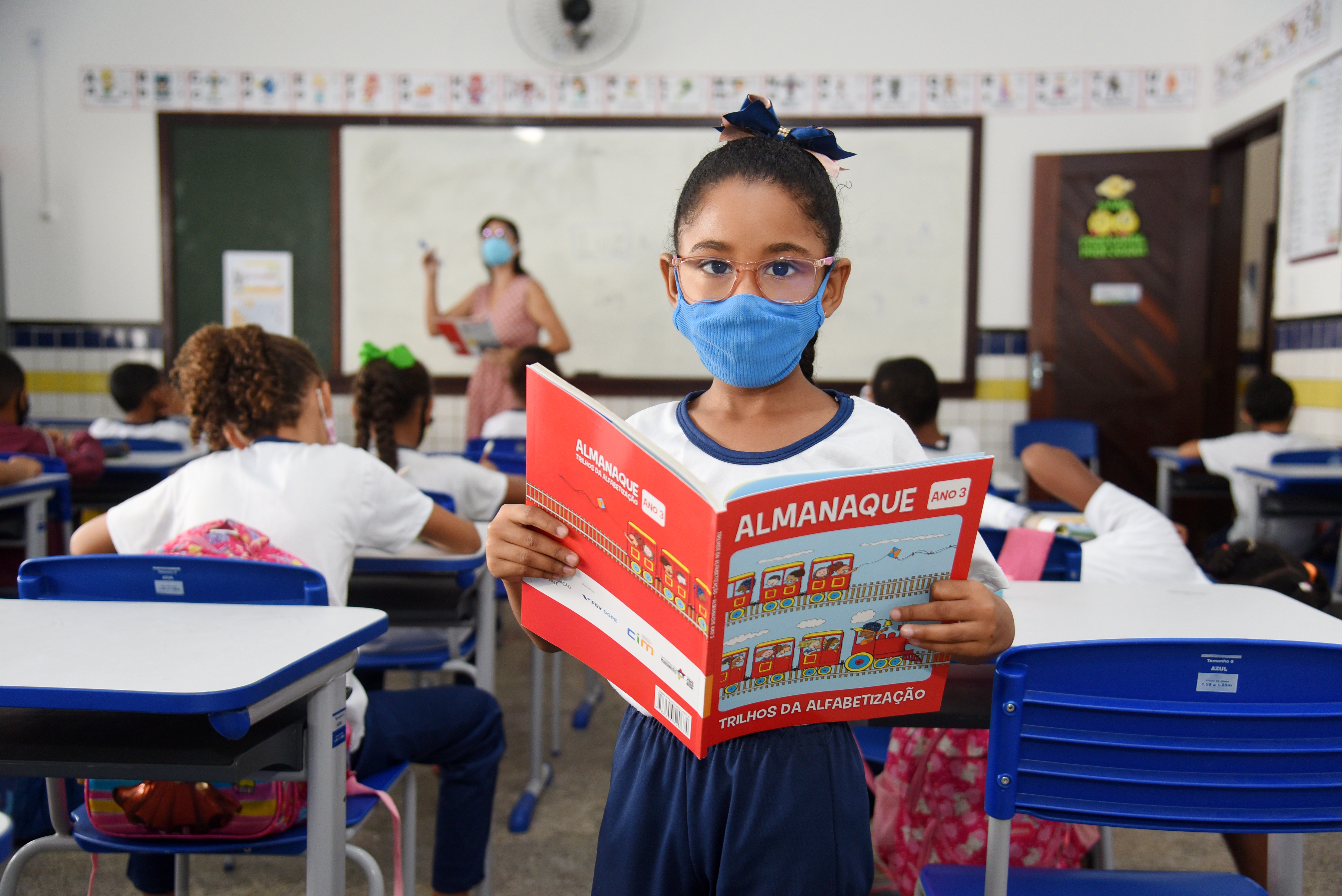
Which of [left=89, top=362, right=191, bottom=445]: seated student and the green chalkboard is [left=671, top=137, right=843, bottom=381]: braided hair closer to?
[left=89, top=362, right=191, bottom=445]: seated student

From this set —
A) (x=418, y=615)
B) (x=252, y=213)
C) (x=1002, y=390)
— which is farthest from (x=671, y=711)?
(x=252, y=213)

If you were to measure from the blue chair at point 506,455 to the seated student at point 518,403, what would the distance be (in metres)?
0.05

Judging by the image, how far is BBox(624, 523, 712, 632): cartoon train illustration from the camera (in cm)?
71

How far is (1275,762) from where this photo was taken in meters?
0.93

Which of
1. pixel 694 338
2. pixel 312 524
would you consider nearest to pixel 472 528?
pixel 312 524

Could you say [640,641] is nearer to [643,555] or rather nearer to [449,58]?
[643,555]

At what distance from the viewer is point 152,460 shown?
324cm

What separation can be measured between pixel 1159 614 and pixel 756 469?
0.73m

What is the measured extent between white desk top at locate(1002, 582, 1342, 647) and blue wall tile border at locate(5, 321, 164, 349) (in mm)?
5189

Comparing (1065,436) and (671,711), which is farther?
(1065,436)

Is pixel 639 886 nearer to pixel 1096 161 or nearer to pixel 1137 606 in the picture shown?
pixel 1137 606

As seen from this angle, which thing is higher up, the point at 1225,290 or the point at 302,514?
the point at 1225,290

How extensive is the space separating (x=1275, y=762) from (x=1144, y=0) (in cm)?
498

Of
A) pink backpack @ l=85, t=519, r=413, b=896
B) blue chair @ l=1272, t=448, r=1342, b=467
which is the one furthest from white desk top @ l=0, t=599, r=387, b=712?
blue chair @ l=1272, t=448, r=1342, b=467
